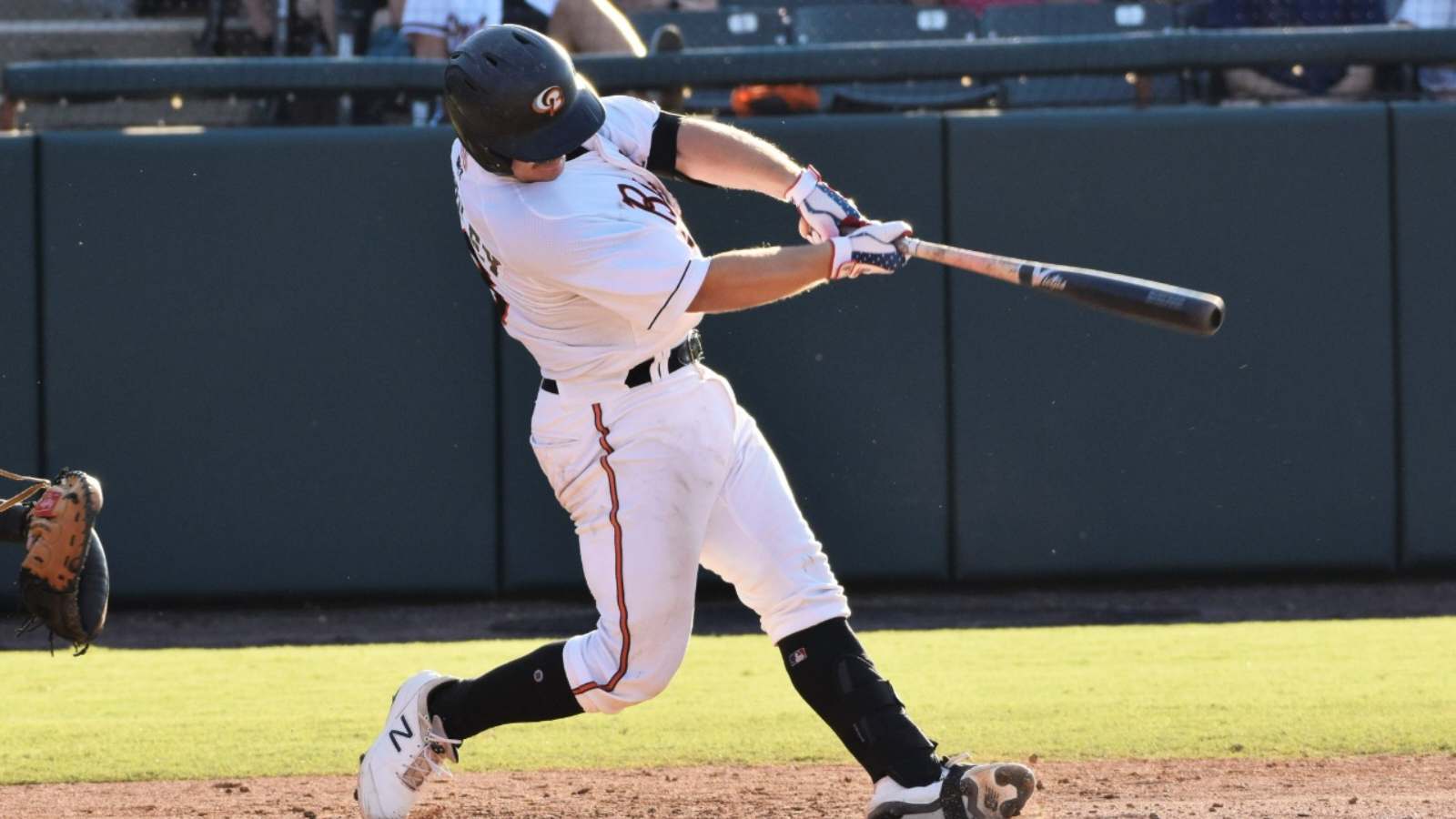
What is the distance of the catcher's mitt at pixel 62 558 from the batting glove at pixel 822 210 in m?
1.62

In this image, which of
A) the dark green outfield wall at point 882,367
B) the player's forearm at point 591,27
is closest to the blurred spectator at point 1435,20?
the dark green outfield wall at point 882,367

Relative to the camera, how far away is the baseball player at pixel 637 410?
3.21 metres

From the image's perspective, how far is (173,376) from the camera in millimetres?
6816

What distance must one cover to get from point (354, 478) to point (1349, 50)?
395 cm

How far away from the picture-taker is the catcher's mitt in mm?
3877

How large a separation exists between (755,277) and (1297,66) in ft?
14.3

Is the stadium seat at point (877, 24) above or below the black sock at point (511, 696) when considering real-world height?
above

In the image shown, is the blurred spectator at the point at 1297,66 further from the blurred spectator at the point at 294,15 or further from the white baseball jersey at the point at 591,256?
the white baseball jersey at the point at 591,256

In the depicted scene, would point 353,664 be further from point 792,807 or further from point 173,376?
point 792,807

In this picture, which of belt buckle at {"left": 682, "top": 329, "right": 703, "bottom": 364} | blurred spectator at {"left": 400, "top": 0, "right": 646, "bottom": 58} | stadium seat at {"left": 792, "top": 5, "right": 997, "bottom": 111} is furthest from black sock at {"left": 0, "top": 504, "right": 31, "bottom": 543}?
stadium seat at {"left": 792, "top": 5, "right": 997, "bottom": 111}

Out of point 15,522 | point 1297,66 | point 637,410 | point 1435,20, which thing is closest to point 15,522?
point 15,522

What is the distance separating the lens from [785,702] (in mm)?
Result: 5078

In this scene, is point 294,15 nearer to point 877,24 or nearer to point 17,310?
point 17,310

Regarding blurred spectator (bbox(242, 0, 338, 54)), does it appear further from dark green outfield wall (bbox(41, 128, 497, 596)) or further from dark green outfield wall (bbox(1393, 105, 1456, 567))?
dark green outfield wall (bbox(1393, 105, 1456, 567))
